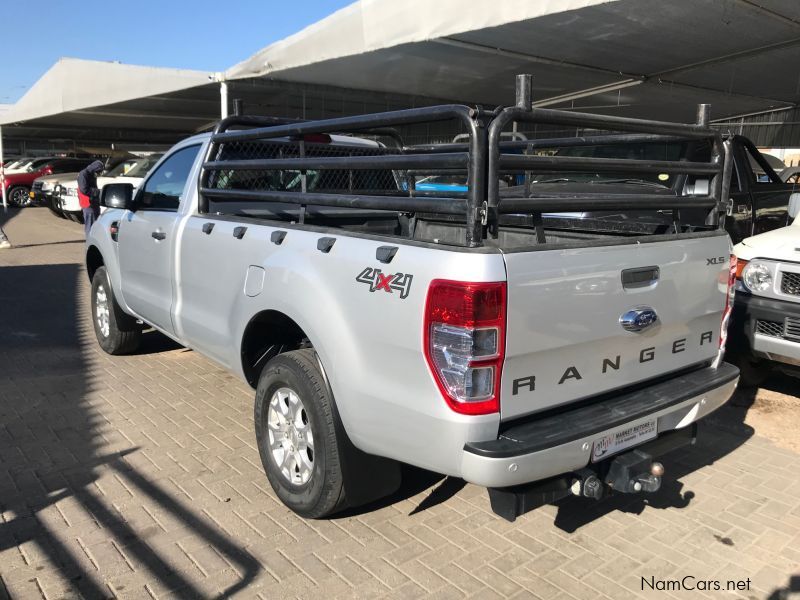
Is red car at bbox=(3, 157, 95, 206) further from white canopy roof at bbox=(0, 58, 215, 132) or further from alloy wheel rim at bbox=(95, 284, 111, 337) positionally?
alloy wheel rim at bbox=(95, 284, 111, 337)

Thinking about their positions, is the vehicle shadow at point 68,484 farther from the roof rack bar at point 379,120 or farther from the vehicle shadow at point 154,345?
the roof rack bar at point 379,120

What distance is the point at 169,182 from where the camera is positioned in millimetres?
5031

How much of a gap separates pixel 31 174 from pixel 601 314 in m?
25.6

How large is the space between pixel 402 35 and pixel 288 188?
5166mm

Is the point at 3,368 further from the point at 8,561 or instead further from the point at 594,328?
the point at 594,328

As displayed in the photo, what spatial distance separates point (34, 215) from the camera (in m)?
21.3

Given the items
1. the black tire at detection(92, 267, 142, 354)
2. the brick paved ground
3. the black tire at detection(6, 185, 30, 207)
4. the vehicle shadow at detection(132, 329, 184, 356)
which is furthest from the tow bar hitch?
the black tire at detection(6, 185, 30, 207)

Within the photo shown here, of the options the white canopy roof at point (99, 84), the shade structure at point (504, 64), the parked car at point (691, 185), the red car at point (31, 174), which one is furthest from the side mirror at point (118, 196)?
the red car at point (31, 174)

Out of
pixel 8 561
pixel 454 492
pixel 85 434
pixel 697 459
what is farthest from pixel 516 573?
pixel 85 434

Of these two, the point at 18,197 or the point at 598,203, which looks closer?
the point at 598,203

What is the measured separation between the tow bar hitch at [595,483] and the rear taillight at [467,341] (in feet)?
1.30

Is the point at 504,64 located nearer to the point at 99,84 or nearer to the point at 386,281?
the point at 386,281

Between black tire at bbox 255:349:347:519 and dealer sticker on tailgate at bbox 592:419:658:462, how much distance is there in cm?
110

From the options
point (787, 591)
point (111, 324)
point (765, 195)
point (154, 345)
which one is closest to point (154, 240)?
point (111, 324)
